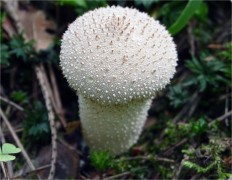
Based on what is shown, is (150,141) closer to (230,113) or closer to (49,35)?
(230,113)

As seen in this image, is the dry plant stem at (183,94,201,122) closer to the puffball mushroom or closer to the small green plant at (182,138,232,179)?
the small green plant at (182,138,232,179)

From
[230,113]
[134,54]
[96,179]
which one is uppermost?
[134,54]

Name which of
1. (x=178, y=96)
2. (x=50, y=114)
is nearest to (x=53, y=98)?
(x=50, y=114)

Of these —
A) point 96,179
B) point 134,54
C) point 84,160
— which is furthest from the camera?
point 84,160

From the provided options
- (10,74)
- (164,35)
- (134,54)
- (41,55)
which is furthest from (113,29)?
(10,74)

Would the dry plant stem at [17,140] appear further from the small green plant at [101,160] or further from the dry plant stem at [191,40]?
the dry plant stem at [191,40]

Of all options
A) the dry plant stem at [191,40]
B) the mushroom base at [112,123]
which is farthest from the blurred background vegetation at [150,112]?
the mushroom base at [112,123]
